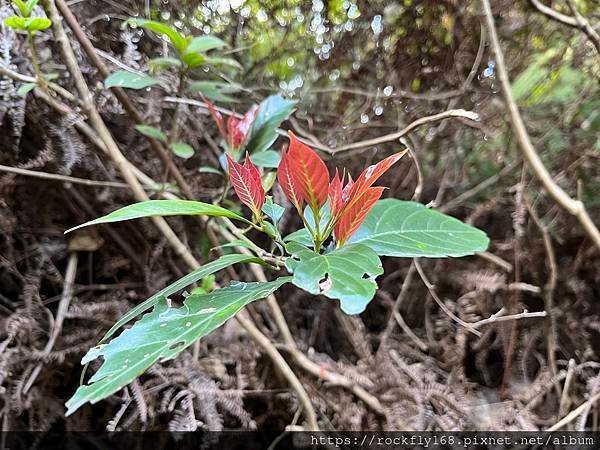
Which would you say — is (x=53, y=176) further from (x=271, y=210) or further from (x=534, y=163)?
(x=534, y=163)

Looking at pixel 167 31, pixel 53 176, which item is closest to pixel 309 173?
pixel 167 31

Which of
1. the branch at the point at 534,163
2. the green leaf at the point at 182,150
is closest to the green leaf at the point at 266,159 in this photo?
the green leaf at the point at 182,150

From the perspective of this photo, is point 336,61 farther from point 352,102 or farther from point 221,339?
point 221,339

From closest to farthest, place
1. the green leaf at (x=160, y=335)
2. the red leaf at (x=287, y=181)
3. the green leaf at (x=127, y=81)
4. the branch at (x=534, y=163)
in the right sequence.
→ the green leaf at (x=160, y=335)
the red leaf at (x=287, y=181)
the green leaf at (x=127, y=81)
the branch at (x=534, y=163)

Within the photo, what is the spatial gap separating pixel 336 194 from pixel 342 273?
92 mm

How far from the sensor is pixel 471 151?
1.09 meters

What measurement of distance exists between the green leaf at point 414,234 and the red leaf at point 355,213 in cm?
5

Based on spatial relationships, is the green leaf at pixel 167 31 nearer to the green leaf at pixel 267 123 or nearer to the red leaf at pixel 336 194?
the green leaf at pixel 267 123

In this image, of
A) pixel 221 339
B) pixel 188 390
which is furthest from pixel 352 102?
pixel 188 390

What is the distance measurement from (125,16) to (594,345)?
3.99 feet

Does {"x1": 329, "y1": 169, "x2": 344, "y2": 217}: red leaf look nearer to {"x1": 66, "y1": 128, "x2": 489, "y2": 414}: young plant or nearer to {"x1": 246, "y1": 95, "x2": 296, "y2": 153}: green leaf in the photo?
{"x1": 66, "y1": 128, "x2": 489, "y2": 414}: young plant

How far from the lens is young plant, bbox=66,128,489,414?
1.13ft

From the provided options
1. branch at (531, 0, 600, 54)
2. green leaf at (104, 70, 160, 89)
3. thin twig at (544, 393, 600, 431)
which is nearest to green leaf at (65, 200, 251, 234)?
green leaf at (104, 70, 160, 89)

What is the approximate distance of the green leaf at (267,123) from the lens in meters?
0.71
